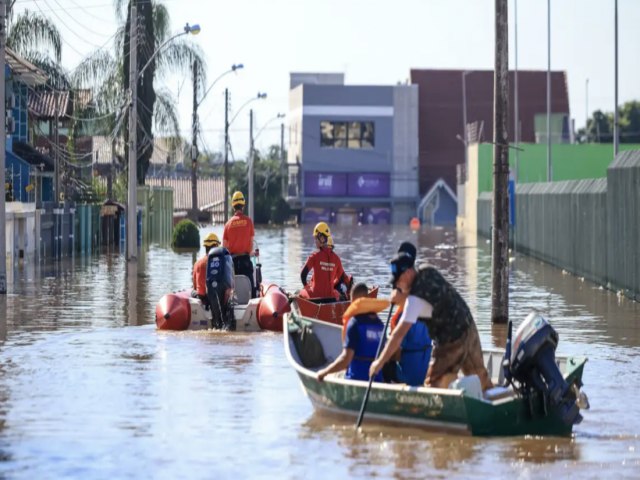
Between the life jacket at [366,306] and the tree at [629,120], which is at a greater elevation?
the tree at [629,120]

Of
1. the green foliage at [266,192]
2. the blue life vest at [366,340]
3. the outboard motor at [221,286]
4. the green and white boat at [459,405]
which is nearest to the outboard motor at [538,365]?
the green and white boat at [459,405]

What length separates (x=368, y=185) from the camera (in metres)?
126

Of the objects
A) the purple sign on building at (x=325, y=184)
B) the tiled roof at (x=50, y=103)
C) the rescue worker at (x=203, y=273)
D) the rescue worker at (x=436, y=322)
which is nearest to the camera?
the rescue worker at (x=436, y=322)

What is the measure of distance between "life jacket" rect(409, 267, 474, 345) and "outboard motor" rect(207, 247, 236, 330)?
28.7 ft

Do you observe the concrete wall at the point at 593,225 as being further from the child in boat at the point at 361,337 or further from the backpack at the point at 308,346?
the child in boat at the point at 361,337

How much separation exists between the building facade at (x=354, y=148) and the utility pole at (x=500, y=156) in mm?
100607

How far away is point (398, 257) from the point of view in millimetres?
14305

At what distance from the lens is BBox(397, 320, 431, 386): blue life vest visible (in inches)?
600

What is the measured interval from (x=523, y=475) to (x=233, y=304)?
11832 millimetres

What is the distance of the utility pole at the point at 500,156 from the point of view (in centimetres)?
2411

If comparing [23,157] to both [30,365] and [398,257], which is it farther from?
[398,257]

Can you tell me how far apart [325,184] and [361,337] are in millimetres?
110323

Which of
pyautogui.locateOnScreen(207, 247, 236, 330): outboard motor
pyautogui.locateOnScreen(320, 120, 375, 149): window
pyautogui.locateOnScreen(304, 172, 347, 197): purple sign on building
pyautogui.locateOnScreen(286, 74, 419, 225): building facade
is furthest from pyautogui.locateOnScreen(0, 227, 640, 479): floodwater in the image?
pyautogui.locateOnScreen(320, 120, 375, 149): window

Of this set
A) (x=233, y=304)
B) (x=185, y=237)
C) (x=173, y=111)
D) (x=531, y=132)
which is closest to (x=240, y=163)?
(x=531, y=132)
